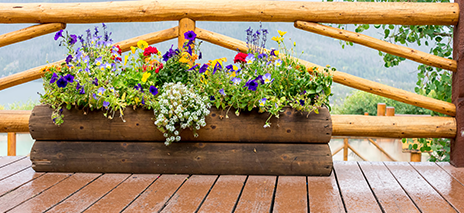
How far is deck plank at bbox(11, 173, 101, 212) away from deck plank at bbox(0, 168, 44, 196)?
11 cm

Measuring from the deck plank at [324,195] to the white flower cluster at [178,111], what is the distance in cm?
71

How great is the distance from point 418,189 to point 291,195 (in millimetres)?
720

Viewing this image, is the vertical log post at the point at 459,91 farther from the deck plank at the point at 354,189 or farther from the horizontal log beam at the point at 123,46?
the horizontal log beam at the point at 123,46

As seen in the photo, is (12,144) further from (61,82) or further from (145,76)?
(145,76)

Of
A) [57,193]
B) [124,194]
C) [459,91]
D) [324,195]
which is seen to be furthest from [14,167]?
[459,91]

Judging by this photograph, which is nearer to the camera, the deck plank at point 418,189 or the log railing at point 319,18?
the deck plank at point 418,189

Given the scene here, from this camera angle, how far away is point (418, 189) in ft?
5.97

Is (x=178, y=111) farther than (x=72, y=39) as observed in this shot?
No

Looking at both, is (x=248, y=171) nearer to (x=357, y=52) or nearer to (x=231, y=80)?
(x=231, y=80)

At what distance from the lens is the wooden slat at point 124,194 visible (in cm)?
154

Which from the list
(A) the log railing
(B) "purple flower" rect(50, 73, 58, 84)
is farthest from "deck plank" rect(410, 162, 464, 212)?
(B) "purple flower" rect(50, 73, 58, 84)

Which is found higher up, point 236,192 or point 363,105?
point 363,105

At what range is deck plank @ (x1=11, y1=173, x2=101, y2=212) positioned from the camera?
1.54m

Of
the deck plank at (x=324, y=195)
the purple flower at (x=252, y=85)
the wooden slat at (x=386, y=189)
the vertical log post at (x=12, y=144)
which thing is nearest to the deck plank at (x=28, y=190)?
the purple flower at (x=252, y=85)
